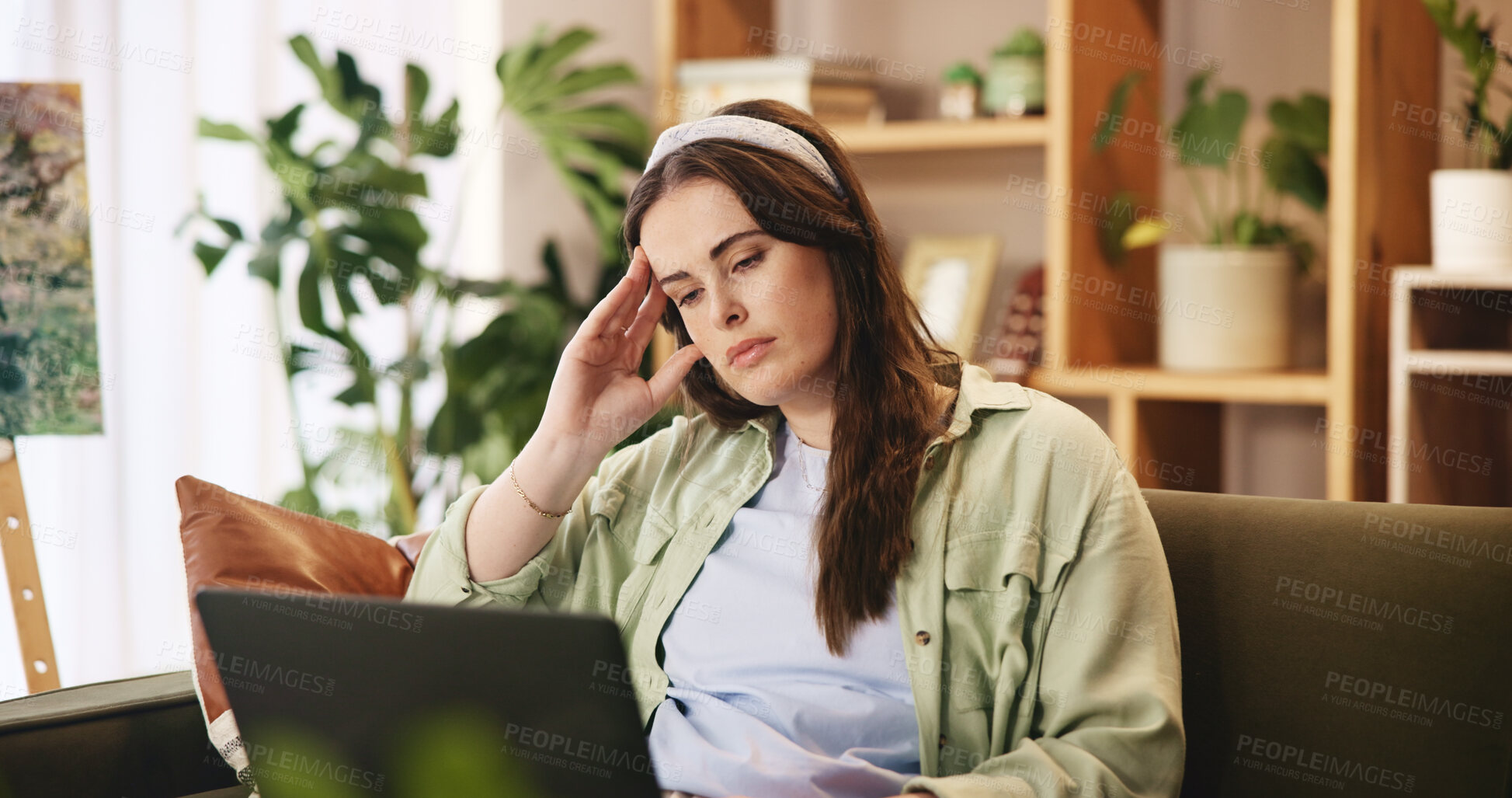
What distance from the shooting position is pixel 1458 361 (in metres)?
2.06

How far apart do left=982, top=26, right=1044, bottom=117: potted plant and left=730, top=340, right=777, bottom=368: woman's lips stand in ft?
5.03

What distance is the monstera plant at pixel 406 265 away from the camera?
2.46 meters

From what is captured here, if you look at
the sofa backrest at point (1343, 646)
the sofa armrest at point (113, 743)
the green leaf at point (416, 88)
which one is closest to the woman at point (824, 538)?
the sofa backrest at point (1343, 646)

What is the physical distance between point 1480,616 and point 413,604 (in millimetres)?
1000

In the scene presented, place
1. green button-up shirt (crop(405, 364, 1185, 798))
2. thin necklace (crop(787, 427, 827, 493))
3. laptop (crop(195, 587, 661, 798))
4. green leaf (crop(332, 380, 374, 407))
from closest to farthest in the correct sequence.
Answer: laptop (crop(195, 587, 661, 798))
green button-up shirt (crop(405, 364, 1185, 798))
thin necklace (crop(787, 427, 827, 493))
green leaf (crop(332, 380, 374, 407))

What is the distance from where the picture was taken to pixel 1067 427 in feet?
4.24

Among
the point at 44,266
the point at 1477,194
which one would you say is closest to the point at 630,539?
the point at 44,266

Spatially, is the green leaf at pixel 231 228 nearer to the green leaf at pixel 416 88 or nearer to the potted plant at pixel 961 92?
the green leaf at pixel 416 88

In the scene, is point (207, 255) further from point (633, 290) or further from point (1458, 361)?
point (1458, 361)

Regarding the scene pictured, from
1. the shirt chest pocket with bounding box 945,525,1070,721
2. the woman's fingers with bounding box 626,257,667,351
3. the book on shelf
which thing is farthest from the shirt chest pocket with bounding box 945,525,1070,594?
the book on shelf

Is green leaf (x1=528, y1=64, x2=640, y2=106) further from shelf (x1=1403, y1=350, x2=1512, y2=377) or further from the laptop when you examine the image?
the laptop

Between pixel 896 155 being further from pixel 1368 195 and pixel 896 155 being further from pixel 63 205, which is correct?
pixel 63 205

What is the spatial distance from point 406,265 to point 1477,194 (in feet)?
6.44

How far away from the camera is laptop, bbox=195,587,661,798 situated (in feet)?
2.58
